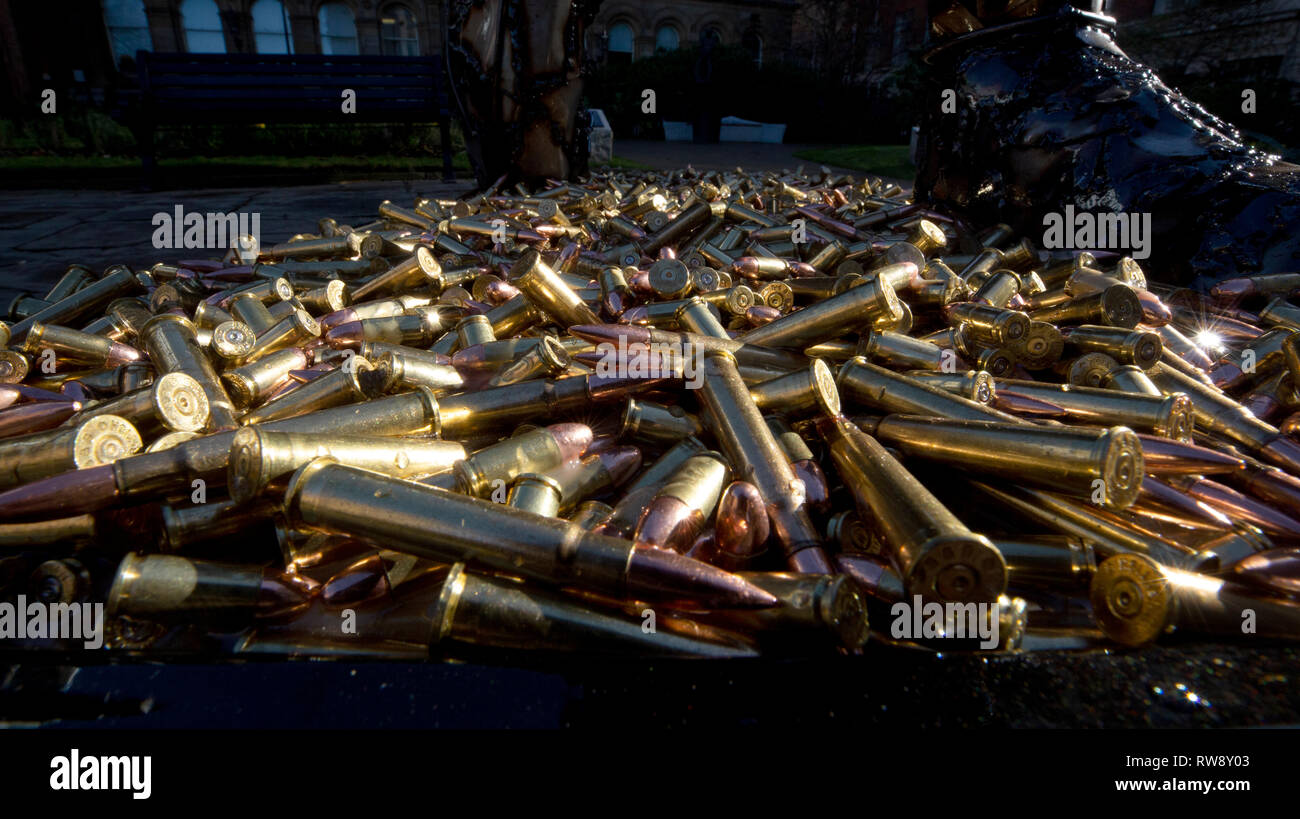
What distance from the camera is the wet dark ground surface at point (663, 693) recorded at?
4.30 ft

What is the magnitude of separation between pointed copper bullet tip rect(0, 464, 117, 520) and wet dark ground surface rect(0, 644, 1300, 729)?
26.0 inches

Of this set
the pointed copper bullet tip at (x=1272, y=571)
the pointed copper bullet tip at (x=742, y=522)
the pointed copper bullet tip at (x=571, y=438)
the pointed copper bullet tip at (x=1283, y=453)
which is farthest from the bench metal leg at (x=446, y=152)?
the pointed copper bullet tip at (x=1272, y=571)

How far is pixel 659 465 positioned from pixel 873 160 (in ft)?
55.5

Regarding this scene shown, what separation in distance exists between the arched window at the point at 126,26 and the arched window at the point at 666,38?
27.4 meters

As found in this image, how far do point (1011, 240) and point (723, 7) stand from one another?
4728 centimetres

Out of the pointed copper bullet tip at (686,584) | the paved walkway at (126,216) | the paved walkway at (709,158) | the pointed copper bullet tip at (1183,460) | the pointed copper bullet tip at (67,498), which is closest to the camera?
the pointed copper bullet tip at (686,584)

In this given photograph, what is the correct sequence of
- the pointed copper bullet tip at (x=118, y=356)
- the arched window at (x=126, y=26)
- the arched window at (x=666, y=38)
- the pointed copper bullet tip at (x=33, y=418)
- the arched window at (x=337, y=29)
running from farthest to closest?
the arched window at (x=666, y=38) < the arched window at (x=337, y=29) < the arched window at (x=126, y=26) < the pointed copper bullet tip at (x=118, y=356) < the pointed copper bullet tip at (x=33, y=418)

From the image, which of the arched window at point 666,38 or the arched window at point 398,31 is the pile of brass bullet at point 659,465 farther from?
the arched window at point 666,38

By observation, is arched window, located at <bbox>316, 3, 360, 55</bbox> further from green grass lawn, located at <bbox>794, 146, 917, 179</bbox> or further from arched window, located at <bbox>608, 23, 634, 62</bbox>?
green grass lawn, located at <bbox>794, 146, 917, 179</bbox>

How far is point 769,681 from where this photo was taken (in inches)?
54.5

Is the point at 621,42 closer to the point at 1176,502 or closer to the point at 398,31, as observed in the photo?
the point at 398,31

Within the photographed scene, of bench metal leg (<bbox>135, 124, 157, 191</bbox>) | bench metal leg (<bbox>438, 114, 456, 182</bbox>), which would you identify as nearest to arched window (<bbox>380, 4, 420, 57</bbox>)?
bench metal leg (<bbox>438, 114, 456, 182</bbox>)

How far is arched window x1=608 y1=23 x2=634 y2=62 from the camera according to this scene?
1706 inches
